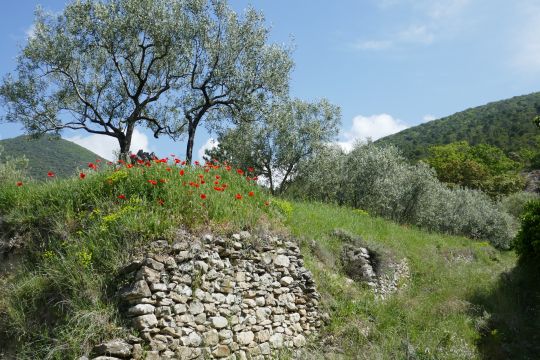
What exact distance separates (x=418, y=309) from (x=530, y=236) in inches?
183

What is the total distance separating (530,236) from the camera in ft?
44.9

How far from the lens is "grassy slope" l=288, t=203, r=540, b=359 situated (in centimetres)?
995

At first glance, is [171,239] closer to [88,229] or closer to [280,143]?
[88,229]

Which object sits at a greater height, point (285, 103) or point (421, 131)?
point (421, 131)

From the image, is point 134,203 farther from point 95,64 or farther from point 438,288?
point 95,64

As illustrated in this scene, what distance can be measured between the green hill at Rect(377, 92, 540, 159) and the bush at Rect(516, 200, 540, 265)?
1638 inches

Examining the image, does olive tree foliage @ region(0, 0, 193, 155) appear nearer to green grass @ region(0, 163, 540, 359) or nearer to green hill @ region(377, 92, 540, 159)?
green grass @ region(0, 163, 540, 359)

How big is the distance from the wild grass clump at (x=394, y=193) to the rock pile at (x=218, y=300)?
11240mm

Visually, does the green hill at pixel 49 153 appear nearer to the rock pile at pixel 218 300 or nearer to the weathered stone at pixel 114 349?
the rock pile at pixel 218 300

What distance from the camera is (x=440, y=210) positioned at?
100 feet

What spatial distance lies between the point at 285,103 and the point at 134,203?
46.4 ft

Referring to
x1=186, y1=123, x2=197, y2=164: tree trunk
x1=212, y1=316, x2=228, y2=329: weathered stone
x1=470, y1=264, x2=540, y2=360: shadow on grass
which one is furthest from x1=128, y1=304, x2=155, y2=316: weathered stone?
x1=186, y1=123, x2=197, y2=164: tree trunk

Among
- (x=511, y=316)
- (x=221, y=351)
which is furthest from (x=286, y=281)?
(x=511, y=316)

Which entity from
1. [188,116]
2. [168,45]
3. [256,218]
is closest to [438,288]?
[256,218]
